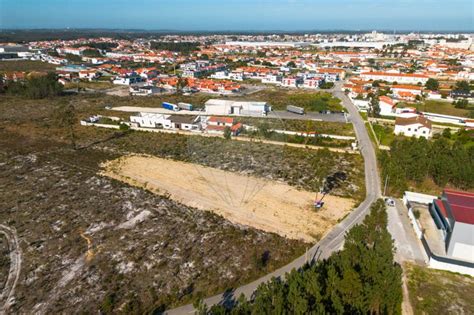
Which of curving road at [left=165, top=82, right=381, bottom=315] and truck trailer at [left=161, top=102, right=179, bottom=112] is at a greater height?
truck trailer at [left=161, top=102, right=179, bottom=112]

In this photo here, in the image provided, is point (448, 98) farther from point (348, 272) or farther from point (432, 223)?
point (348, 272)

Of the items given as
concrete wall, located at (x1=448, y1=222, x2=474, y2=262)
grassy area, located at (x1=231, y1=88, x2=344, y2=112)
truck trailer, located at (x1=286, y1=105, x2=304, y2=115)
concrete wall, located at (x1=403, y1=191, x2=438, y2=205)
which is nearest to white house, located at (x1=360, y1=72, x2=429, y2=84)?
grassy area, located at (x1=231, y1=88, x2=344, y2=112)

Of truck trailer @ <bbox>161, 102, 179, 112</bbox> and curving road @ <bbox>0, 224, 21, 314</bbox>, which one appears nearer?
curving road @ <bbox>0, 224, 21, 314</bbox>

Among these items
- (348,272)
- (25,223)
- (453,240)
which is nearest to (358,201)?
(453,240)

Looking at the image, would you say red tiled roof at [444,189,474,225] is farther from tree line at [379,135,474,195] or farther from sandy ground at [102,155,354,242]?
sandy ground at [102,155,354,242]

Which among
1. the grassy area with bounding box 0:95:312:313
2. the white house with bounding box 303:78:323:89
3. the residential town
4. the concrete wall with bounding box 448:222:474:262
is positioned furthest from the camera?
the white house with bounding box 303:78:323:89

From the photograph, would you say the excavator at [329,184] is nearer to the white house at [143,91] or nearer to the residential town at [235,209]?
the residential town at [235,209]
